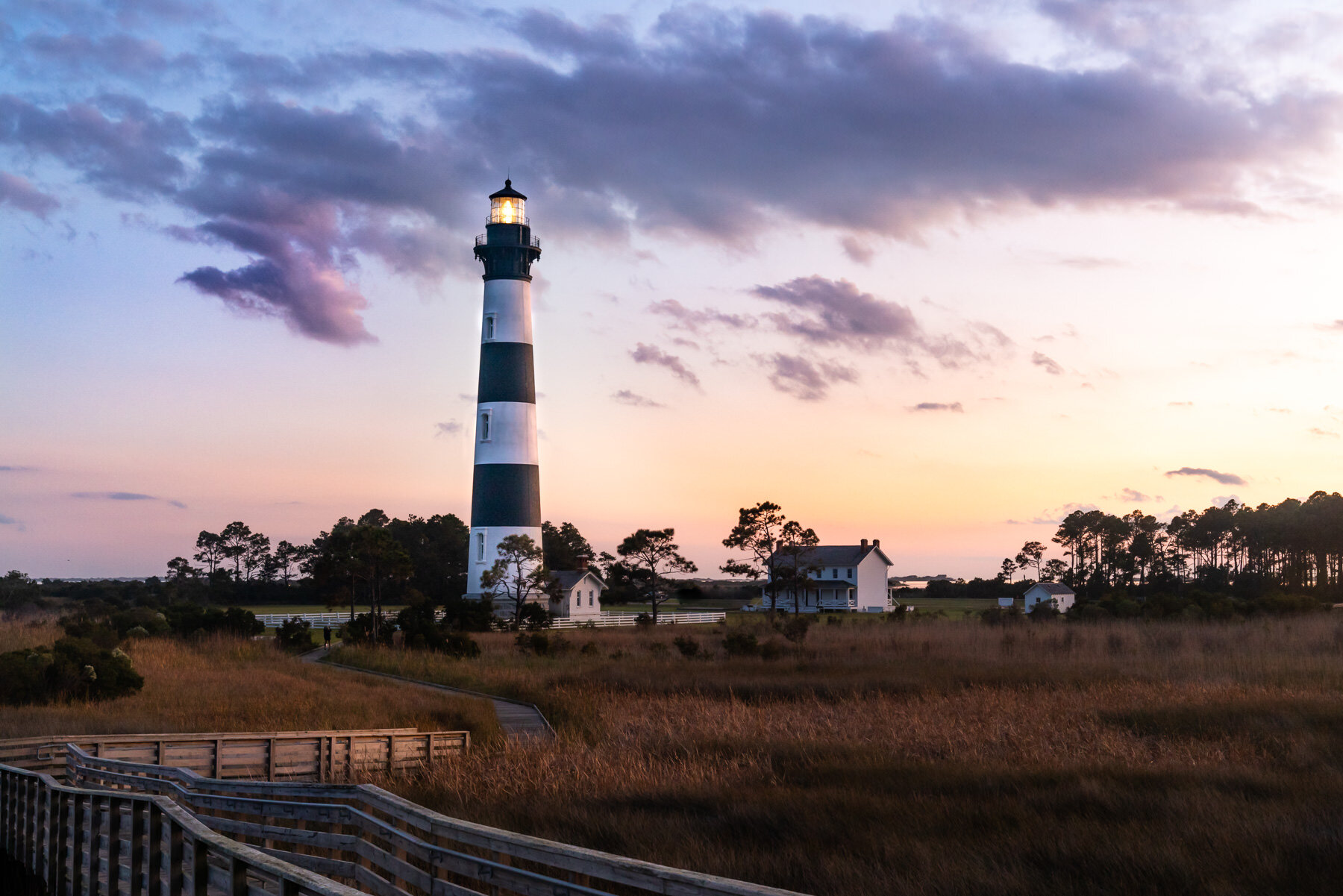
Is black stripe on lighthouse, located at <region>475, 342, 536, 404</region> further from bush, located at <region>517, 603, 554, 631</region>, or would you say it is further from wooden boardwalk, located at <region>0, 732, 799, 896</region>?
wooden boardwalk, located at <region>0, 732, 799, 896</region>

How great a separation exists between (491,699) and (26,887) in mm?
13392

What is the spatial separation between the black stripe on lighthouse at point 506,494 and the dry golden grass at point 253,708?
848 inches

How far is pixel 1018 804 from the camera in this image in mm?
10812

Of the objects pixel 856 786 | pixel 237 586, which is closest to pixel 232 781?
pixel 856 786

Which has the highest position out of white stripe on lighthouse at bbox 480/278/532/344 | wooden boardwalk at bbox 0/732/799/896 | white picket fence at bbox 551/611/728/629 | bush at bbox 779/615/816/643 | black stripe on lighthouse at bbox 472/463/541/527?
white stripe on lighthouse at bbox 480/278/532/344

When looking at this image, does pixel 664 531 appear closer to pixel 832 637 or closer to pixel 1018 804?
pixel 832 637

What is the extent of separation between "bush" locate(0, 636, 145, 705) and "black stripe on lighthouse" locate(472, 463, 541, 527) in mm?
27307

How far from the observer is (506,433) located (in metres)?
49.2

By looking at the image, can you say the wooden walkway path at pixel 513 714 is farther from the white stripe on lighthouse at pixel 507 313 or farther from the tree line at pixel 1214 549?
the tree line at pixel 1214 549

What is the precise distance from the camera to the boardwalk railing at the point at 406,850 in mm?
5430

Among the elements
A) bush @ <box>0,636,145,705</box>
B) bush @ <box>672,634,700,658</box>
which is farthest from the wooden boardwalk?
bush @ <box>672,634,700,658</box>

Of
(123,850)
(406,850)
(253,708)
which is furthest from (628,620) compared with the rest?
(406,850)

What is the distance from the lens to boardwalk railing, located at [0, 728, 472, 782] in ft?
46.1

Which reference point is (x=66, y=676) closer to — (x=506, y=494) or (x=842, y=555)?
(x=506, y=494)
